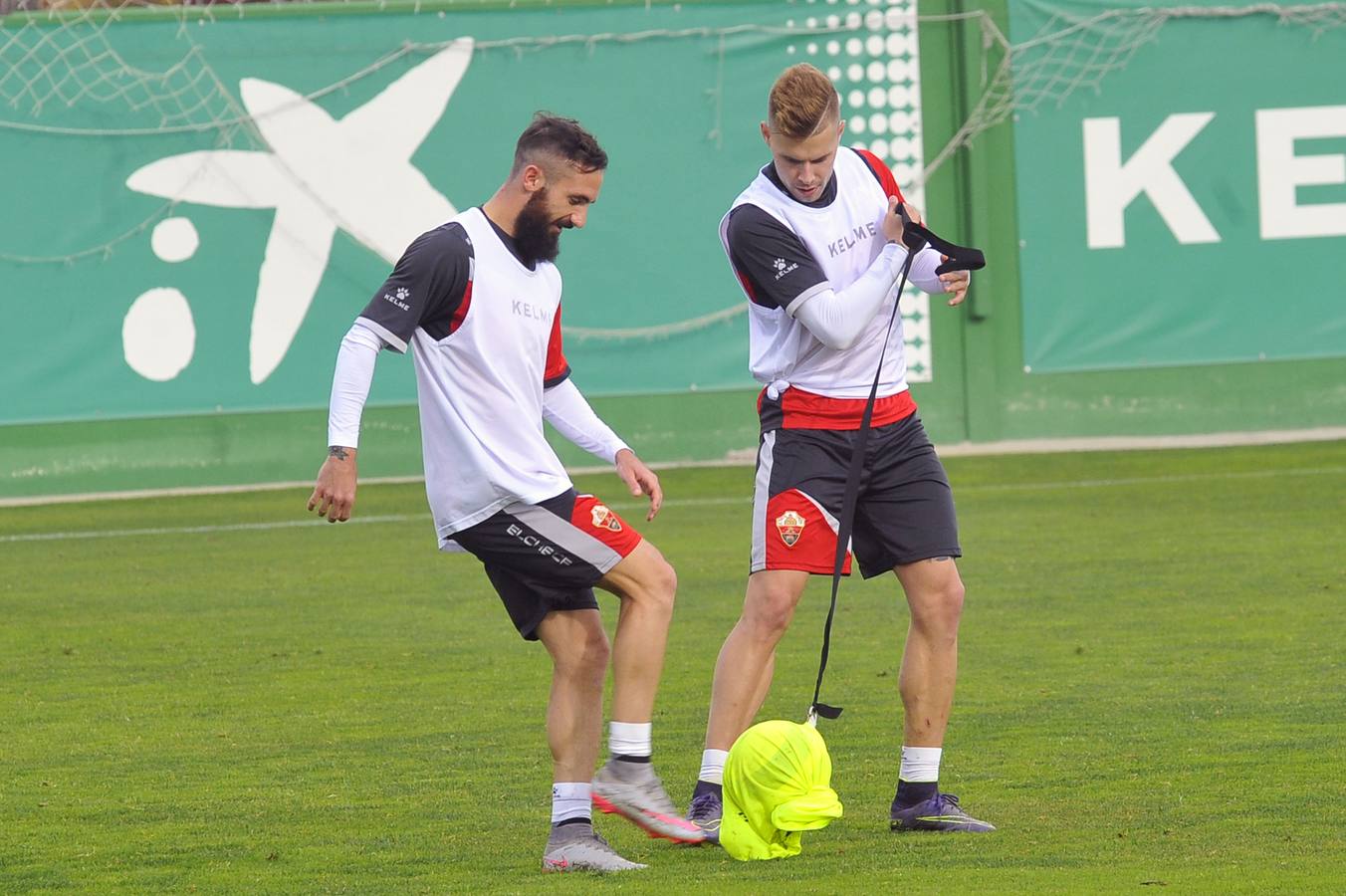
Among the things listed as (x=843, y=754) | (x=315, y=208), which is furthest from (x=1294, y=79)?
(x=843, y=754)

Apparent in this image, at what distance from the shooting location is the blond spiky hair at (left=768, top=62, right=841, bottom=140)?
4816mm

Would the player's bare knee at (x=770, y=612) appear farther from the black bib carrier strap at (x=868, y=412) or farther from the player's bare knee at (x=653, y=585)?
the player's bare knee at (x=653, y=585)

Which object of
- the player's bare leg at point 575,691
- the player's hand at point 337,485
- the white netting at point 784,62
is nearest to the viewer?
the player's hand at point 337,485

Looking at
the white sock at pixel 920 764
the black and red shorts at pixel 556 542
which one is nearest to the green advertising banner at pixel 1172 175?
the white sock at pixel 920 764

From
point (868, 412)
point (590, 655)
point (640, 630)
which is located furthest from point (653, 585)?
point (868, 412)

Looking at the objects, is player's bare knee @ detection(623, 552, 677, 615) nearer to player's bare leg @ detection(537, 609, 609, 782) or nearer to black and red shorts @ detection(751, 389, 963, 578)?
player's bare leg @ detection(537, 609, 609, 782)

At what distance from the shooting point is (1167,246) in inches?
619

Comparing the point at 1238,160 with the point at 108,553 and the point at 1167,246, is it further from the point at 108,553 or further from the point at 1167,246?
the point at 108,553

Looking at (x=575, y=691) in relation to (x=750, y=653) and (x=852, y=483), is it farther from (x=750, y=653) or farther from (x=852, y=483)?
(x=852, y=483)

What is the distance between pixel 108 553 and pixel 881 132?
6.79 m

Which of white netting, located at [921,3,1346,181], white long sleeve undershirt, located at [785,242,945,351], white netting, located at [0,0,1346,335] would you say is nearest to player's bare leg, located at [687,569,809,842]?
white long sleeve undershirt, located at [785,242,945,351]

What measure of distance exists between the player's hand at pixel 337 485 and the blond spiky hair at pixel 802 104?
4.24 feet

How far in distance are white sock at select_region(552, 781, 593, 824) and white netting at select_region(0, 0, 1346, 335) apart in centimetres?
1054

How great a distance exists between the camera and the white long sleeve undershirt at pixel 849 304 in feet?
16.1
